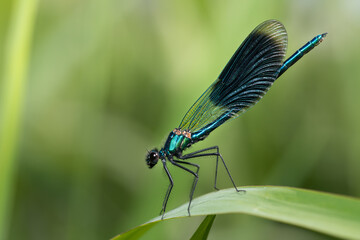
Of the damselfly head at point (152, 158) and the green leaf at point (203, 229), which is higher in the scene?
the damselfly head at point (152, 158)

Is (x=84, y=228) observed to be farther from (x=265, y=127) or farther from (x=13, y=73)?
(x=265, y=127)

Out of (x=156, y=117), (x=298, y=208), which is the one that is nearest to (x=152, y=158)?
(x=298, y=208)

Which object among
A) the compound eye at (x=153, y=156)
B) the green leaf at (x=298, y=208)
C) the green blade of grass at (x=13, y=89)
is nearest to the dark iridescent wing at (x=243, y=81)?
the compound eye at (x=153, y=156)

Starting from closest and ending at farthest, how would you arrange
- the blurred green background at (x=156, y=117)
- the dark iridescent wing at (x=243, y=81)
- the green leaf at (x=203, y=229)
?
the green leaf at (x=203, y=229) < the dark iridescent wing at (x=243, y=81) < the blurred green background at (x=156, y=117)

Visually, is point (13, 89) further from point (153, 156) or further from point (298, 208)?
point (298, 208)

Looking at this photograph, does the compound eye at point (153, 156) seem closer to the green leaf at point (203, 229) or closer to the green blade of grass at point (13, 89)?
the green blade of grass at point (13, 89)

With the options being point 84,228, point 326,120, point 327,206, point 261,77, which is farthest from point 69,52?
point 327,206
